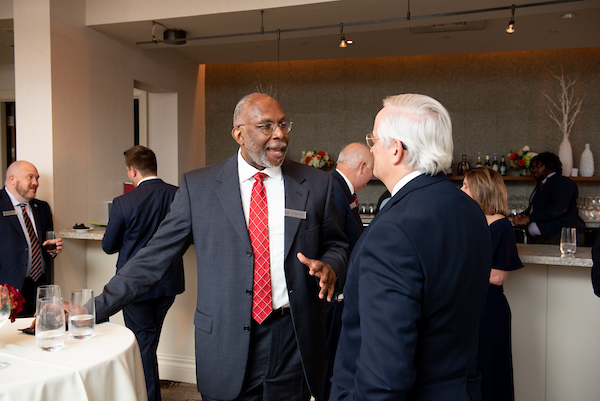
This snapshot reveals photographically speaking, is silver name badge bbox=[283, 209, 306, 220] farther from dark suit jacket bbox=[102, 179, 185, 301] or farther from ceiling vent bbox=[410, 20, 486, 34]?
ceiling vent bbox=[410, 20, 486, 34]

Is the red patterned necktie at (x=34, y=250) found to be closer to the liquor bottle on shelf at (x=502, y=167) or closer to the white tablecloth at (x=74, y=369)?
the white tablecloth at (x=74, y=369)

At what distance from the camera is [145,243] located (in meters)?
3.60

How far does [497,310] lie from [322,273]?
160cm

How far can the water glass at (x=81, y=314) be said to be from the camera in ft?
5.93

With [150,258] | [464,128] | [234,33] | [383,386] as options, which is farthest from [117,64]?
[383,386]

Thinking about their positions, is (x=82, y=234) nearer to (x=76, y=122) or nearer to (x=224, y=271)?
(x=76, y=122)

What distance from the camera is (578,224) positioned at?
6.00 meters

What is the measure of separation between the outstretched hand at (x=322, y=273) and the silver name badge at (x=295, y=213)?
22cm

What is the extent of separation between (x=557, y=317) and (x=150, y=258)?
2731 millimetres

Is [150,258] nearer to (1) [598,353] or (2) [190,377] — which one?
(2) [190,377]

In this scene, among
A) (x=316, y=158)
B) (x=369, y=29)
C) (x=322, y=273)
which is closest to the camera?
(x=322, y=273)

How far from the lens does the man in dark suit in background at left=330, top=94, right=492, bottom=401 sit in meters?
1.19

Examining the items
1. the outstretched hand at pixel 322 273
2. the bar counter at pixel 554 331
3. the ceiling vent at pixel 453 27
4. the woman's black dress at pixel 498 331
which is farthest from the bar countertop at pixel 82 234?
the ceiling vent at pixel 453 27

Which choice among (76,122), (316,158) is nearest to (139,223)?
(76,122)
